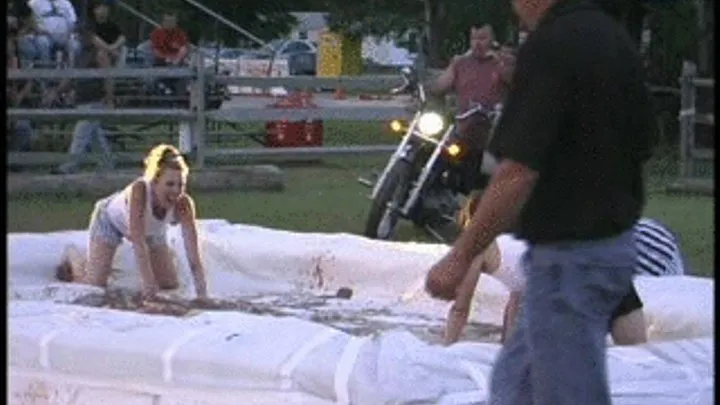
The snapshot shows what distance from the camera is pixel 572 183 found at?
16.2ft

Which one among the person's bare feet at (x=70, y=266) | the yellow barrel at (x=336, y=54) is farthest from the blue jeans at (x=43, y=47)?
the yellow barrel at (x=336, y=54)

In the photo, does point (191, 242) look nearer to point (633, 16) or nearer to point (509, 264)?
point (509, 264)

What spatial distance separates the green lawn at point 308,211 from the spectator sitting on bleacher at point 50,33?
12.9 ft

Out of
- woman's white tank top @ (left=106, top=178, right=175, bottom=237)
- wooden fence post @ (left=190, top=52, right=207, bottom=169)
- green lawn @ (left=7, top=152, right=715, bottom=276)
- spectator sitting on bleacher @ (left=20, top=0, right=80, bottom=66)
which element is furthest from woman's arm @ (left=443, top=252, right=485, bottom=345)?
spectator sitting on bleacher @ (left=20, top=0, right=80, bottom=66)

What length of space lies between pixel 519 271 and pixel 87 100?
11.6m

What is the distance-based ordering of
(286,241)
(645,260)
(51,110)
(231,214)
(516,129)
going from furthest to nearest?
(51,110) → (231,214) → (286,241) → (645,260) → (516,129)

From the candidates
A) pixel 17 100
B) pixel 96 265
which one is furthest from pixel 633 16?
pixel 17 100

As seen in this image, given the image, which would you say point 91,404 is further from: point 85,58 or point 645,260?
point 85,58

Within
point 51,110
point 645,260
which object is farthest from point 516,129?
point 51,110

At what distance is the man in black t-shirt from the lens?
4852 millimetres

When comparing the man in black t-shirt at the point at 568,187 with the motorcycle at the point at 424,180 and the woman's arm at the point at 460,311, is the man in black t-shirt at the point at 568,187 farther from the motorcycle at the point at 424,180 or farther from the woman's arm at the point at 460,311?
the motorcycle at the point at 424,180

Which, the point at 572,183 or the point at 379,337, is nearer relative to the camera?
the point at 572,183

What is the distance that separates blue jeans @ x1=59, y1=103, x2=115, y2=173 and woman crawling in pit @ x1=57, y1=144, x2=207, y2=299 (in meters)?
7.13

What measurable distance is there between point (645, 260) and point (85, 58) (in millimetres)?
→ 12087
